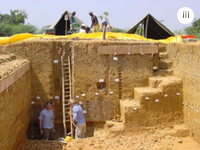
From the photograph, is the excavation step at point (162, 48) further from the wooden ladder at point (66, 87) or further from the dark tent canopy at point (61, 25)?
the dark tent canopy at point (61, 25)

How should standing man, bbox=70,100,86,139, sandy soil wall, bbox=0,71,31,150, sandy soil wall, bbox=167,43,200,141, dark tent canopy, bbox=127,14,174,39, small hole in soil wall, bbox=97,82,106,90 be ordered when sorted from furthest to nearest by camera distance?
dark tent canopy, bbox=127,14,174,39 → small hole in soil wall, bbox=97,82,106,90 → standing man, bbox=70,100,86,139 → sandy soil wall, bbox=167,43,200,141 → sandy soil wall, bbox=0,71,31,150

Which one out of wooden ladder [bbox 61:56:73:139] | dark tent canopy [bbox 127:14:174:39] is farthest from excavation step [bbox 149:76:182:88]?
dark tent canopy [bbox 127:14:174:39]

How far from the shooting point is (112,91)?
9258 mm

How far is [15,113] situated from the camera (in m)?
6.97

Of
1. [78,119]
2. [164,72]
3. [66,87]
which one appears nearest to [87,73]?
[66,87]

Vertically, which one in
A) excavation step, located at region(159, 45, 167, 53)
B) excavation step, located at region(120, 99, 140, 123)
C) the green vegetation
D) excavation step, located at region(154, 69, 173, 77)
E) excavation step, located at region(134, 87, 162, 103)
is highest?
the green vegetation

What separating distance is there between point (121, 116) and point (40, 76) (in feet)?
9.66

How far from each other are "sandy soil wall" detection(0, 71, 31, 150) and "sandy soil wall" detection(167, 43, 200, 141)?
4922 millimetres

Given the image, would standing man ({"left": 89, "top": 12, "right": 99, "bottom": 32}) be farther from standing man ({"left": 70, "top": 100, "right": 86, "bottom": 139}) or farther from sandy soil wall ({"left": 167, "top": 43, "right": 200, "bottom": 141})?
standing man ({"left": 70, "top": 100, "right": 86, "bottom": 139})

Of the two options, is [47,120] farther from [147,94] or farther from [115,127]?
[147,94]

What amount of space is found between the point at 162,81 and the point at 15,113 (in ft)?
15.3

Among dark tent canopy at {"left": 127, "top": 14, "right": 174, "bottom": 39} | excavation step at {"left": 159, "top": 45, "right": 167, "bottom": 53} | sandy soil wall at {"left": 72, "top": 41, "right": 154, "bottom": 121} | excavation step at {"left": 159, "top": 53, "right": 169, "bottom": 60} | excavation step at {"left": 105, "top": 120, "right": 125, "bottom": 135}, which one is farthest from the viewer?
dark tent canopy at {"left": 127, "top": 14, "right": 174, "bottom": 39}

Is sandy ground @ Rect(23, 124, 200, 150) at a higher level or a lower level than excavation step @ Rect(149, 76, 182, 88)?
lower

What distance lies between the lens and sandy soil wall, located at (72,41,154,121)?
29.7 ft
